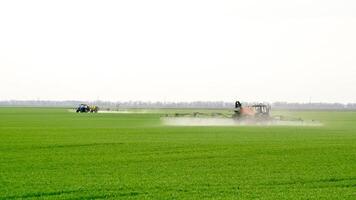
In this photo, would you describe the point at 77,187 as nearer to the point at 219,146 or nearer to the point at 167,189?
the point at 167,189

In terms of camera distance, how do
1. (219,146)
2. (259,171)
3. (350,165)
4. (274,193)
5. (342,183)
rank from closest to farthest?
(274,193) < (342,183) < (259,171) < (350,165) < (219,146)

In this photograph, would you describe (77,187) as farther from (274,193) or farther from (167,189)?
(274,193)

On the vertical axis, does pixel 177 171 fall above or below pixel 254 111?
below

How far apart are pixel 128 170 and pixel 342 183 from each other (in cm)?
708

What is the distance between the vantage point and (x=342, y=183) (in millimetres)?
17641

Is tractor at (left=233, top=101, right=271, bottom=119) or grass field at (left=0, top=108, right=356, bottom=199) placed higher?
tractor at (left=233, top=101, right=271, bottom=119)

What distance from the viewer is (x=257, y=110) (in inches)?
2429

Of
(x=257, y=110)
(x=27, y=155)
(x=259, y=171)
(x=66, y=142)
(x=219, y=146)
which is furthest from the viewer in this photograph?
(x=257, y=110)

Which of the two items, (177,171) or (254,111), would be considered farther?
(254,111)

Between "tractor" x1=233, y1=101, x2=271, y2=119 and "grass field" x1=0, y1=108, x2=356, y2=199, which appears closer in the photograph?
"grass field" x1=0, y1=108, x2=356, y2=199

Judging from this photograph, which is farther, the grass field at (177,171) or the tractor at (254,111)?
the tractor at (254,111)

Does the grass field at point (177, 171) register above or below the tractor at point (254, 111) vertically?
below

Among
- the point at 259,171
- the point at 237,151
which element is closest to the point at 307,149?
the point at 237,151

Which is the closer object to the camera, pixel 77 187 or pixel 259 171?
pixel 77 187
